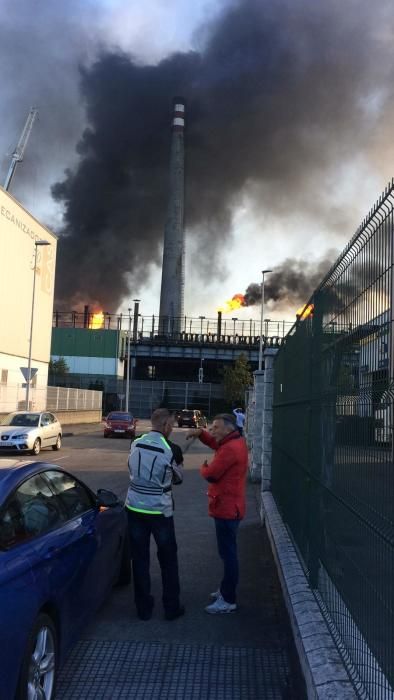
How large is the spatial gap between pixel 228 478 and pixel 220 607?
3.51 feet

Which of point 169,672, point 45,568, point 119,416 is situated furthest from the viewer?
point 119,416

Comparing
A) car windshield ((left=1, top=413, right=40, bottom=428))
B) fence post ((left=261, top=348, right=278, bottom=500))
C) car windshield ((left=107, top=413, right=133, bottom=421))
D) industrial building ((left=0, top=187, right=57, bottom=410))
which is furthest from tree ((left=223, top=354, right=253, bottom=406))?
fence post ((left=261, top=348, right=278, bottom=500))

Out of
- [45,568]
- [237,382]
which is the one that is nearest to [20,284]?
[237,382]

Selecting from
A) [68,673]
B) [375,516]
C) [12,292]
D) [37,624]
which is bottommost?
[68,673]

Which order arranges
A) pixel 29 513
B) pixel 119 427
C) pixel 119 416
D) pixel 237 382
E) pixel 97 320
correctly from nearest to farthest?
pixel 29 513, pixel 119 427, pixel 119 416, pixel 237 382, pixel 97 320

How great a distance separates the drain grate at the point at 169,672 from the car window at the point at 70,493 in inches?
37.4

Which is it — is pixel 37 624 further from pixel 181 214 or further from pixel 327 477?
pixel 181 214

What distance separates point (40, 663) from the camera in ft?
10.8

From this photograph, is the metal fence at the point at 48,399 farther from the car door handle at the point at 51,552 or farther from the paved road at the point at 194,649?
the car door handle at the point at 51,552

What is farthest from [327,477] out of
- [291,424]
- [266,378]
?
[266,378]

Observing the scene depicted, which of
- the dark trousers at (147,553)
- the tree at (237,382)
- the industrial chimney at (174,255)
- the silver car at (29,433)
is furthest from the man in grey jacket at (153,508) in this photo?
the industrial chimney at (174,255)

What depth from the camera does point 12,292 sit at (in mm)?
43281

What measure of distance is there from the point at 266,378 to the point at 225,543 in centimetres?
554

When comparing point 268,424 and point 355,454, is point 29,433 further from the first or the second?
point 355,454
